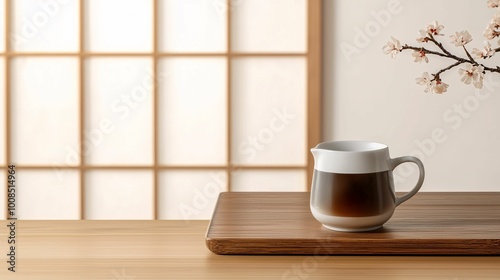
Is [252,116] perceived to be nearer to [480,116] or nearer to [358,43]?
[358,43]

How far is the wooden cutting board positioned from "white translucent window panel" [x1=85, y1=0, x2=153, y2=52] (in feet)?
5.51

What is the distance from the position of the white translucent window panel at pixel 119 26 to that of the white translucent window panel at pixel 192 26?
65mm

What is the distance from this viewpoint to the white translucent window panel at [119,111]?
2.81 m

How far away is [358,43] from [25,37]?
1430 millimetres

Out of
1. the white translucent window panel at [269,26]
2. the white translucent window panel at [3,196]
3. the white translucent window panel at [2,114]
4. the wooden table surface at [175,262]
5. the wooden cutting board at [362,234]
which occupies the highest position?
the white translucent window panel at [269,26]

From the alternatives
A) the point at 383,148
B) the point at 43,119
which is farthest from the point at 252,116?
the point at 383,148

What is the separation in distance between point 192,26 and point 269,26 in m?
0.33

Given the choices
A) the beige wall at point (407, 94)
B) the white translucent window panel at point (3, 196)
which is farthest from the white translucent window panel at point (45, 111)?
the beige wall at point (407, 94)

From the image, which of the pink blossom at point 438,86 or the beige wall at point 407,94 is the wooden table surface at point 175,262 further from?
the beige wall at point 407,94

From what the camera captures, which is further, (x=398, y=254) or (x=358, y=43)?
(x=358, y=43)

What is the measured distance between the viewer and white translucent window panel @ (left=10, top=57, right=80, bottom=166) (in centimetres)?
282

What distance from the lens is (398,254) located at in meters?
0.99

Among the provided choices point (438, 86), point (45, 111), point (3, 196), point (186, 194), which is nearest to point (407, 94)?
point (186, 194)

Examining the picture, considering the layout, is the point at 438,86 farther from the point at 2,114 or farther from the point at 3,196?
the point at 3,196
